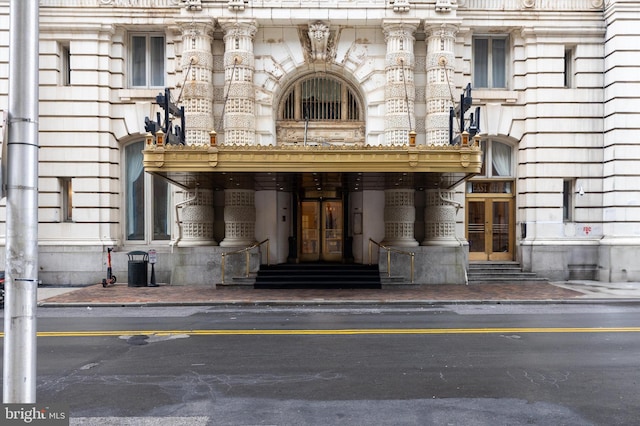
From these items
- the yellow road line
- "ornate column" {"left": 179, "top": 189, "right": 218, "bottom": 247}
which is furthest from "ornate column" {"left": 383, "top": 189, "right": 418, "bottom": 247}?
the yellow road line

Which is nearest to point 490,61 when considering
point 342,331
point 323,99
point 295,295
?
point 323,99

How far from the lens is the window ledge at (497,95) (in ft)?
67.4

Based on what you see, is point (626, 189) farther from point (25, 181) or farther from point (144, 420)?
point (25, 181)

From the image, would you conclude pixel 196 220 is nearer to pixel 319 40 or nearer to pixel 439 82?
pixel 319 40

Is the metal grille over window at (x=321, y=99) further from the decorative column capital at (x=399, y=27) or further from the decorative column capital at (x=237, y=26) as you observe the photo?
the decorative column capital at (x=237, y=26)

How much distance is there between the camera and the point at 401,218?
19594 mm

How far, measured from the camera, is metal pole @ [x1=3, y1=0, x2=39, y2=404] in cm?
343

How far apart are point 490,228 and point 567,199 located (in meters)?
3.21

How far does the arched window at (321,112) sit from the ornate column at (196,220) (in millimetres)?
4027

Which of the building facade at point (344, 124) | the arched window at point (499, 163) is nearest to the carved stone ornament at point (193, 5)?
the building facade at point (344, 124)

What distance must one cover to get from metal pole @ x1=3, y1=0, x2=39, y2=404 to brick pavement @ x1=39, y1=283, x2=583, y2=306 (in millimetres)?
11808

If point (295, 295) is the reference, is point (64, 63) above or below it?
above

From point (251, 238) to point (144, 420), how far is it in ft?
46.6

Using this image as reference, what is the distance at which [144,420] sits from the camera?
5.77 metres
